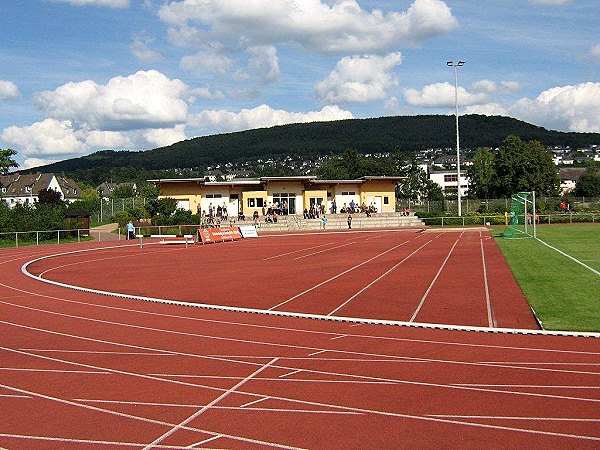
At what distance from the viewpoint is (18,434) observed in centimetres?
777

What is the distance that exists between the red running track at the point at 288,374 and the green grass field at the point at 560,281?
0.80m

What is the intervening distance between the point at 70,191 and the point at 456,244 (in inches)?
4502

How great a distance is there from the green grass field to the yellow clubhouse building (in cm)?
3814

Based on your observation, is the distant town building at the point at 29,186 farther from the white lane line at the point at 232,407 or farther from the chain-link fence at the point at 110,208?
the white lane line at the point at 232,407

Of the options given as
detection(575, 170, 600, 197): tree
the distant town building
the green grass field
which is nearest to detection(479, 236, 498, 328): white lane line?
the green grass field

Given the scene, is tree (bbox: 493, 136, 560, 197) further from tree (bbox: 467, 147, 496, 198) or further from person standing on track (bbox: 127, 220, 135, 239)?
person standing on track (bbox: 127, 220, 135, 239)

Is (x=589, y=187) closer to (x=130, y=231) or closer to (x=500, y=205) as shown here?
(x=500, y=205)

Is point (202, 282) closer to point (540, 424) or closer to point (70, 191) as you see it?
point (540, 424)

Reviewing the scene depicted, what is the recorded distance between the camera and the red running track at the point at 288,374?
7.55 m

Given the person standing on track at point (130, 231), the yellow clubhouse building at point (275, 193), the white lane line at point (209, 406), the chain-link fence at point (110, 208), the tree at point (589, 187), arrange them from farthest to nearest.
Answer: the tree at point (589, 187) < the chain-link fence at point (110, 208) < the yellow clubhouse building at point (275, 193) < the person standing on track at point (130, 231) < the white lane line at point (209, 406)

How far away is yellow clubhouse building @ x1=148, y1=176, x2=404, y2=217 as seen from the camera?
68.5 meters

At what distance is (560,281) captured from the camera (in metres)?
20.1

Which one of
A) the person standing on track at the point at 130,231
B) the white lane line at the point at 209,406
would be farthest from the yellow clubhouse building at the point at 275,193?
the white lane line at the point at 209,406

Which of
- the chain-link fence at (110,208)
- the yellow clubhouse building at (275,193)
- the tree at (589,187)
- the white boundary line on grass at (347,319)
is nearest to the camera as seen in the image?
the white boundary line on grass at (347,319)
